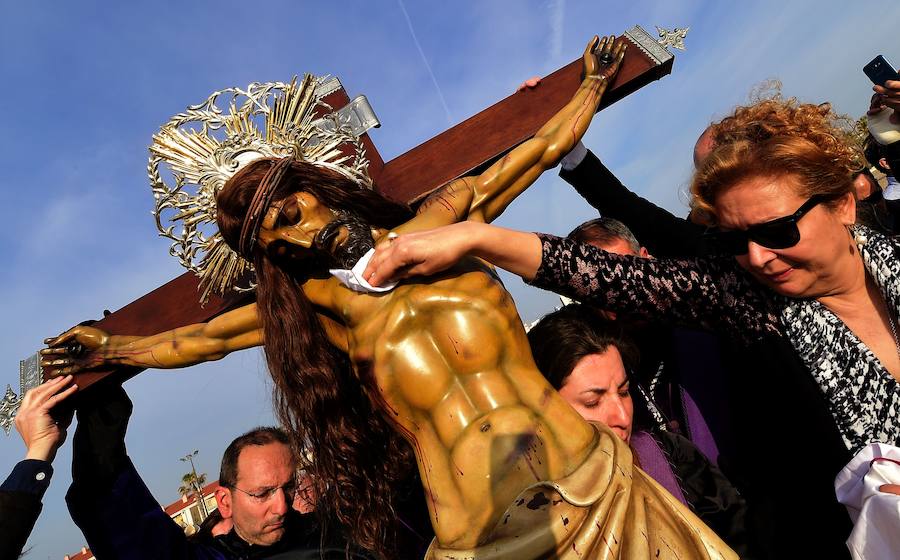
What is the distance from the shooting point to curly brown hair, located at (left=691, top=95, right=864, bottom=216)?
Answer: 1.74 m

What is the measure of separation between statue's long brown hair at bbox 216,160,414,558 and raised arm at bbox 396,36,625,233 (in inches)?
12.1

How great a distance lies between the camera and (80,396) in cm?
267

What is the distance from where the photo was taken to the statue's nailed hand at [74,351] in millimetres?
2652

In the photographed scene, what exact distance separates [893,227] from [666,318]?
217cm

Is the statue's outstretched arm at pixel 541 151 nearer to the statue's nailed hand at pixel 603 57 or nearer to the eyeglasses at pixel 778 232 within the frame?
the statue's nailed hand at pixel 603 57

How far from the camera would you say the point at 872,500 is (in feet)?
4.82

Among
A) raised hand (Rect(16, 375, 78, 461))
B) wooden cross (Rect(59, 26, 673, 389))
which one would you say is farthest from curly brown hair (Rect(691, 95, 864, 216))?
raised hand (Rect(16, 375, 78, 461))

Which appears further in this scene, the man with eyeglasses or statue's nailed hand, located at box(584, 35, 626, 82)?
statue's nailed hand, located at box(584, 35, 626, 82)

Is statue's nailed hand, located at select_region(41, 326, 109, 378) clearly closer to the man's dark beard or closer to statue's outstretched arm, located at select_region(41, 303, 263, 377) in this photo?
statue's outstretched arm, located at select_region(41, 303, 263, 377)

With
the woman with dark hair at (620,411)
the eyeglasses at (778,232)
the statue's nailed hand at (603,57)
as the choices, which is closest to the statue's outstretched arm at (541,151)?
the statue's nailed hand at (603,57)

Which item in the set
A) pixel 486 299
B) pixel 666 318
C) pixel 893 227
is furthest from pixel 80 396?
pixel 893 227

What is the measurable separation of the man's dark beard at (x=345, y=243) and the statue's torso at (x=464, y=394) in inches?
6.1

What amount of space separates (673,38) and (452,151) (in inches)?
47.8

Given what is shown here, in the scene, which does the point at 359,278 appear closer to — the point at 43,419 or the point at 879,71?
the point at 43,419
